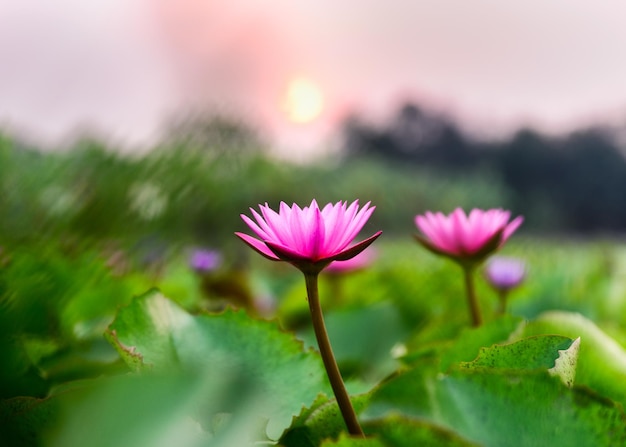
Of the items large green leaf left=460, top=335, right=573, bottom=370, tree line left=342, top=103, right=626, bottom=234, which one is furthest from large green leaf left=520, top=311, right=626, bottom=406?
tree line left=342, top=103, right=626, bottom=234

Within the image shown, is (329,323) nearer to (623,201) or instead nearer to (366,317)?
(366,317)

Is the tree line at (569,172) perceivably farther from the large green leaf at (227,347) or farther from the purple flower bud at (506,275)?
the large green leaf at (227,347)

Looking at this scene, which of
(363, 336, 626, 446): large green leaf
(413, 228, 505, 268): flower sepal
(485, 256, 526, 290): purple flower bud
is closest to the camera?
(363, 336, 626, 446): large green leaf

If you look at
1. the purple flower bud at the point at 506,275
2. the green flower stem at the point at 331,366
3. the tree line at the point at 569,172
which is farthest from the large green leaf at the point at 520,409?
the tree line at the point at 569,172

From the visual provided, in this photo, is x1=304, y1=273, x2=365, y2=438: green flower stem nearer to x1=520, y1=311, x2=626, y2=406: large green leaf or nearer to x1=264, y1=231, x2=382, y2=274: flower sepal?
x1=264, y1=231, x2=382, y2=274: flower sepal

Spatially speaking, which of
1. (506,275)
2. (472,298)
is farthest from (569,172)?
(472,298)

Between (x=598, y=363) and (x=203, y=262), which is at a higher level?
(x=598, y=363)

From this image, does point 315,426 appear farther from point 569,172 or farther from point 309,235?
point 569,172
